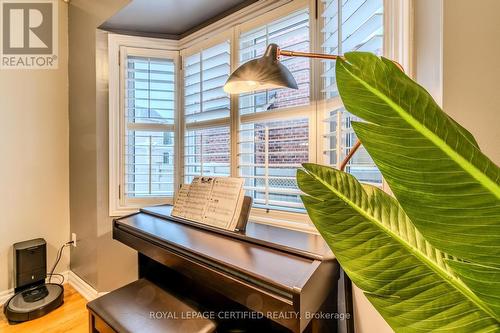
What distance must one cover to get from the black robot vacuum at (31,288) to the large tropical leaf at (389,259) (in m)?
2.54

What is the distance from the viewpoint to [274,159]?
1686 mm

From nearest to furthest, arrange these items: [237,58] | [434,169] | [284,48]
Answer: [434,169], [284,48], [237,58]

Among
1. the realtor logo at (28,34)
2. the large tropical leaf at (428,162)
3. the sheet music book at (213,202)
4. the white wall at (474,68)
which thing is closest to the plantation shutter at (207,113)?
the sheet music book at (213,202)

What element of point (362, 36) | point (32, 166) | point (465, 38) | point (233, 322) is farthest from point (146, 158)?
point (465, 38)

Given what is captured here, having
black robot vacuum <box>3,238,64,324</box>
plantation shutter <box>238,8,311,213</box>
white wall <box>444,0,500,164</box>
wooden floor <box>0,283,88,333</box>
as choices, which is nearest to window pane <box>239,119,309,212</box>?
plantation shutter <box>238,8,311,213</box>

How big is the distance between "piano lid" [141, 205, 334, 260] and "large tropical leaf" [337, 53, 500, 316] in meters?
0.74

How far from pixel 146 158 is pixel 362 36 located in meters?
1.88

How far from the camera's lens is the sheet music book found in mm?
1401

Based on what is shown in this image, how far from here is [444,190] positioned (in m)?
0.31

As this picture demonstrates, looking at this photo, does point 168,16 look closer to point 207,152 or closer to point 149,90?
point 149,90

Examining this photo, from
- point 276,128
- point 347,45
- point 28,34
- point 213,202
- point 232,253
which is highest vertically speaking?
point 28,34

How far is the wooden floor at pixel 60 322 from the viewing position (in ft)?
6.17

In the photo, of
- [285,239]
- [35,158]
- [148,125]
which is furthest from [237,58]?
[35,158]

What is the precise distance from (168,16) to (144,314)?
2018 millimetres
